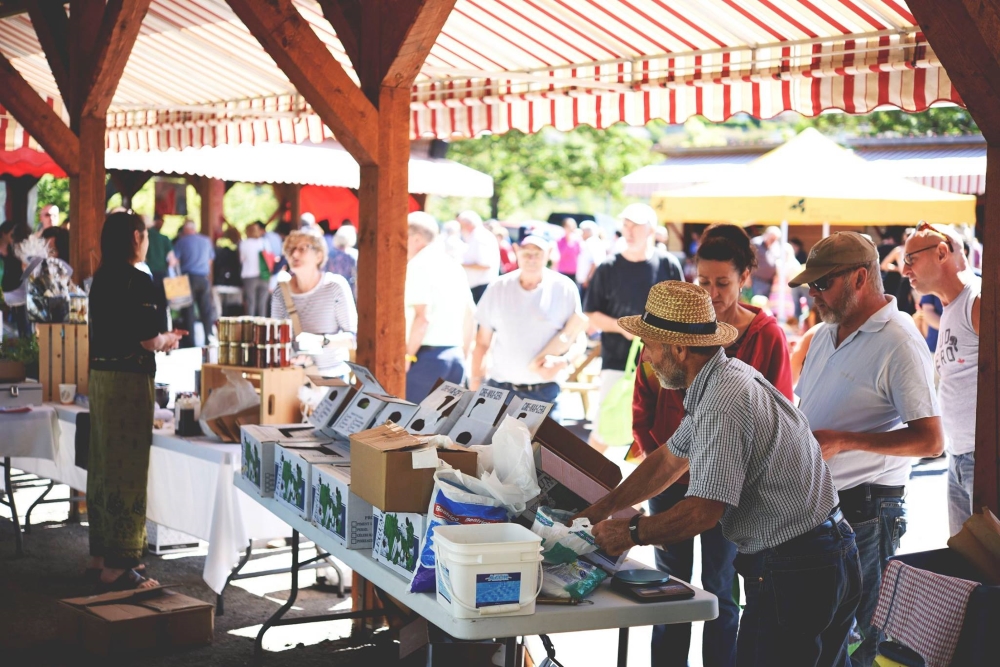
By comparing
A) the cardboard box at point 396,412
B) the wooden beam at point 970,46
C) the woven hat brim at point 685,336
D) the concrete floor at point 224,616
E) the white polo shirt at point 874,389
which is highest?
the wooden beam at point 970,46

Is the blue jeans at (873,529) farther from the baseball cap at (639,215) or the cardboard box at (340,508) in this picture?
the baseball cap at (639,215)

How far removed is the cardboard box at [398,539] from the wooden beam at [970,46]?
1.75m

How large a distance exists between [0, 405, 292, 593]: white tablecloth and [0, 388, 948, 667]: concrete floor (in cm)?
33

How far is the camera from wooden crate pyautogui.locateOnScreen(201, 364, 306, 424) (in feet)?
15.0

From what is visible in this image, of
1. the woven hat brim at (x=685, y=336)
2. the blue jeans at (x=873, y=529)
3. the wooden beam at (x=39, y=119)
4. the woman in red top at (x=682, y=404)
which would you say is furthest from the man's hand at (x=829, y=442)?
the wooden beam at (x=39, y=119)

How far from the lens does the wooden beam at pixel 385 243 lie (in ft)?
13.9

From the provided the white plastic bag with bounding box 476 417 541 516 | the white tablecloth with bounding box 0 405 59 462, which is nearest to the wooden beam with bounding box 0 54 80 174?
the white tablecloth with bounding box 0 405 59 462

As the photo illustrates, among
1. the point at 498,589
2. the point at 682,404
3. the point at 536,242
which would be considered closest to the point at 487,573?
the point at 498,589

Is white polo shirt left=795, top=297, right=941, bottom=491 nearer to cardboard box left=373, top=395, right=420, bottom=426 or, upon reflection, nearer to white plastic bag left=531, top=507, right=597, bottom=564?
white plastic bag left=531, top=507, right=597, bottom=564

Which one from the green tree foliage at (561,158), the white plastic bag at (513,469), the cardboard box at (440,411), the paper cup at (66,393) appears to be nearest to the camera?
the white plastic bag at (513,469)

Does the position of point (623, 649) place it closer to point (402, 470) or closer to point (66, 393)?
point (402, 470)

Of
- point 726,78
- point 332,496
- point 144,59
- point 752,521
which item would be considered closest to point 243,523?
point 332,496

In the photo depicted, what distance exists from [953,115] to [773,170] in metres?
20.6

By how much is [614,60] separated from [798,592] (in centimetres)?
377
